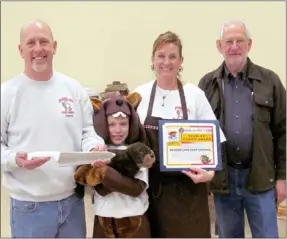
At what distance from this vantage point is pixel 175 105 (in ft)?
5.76

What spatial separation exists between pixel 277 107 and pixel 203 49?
67 centimetres

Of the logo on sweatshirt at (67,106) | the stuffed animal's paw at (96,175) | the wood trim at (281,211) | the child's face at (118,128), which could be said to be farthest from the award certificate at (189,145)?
the wood trim at (281,211)

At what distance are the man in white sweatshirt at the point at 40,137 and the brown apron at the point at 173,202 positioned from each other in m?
0.27

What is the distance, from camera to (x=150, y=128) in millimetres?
1743

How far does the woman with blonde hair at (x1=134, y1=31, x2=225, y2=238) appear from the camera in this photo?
5.69 ft

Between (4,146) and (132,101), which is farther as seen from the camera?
(132,101)

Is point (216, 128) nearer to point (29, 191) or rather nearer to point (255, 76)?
point (255, 76)

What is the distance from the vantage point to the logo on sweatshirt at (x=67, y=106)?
1.61m

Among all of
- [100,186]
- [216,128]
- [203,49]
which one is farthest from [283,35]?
[100,186]

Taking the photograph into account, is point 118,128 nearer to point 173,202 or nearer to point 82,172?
point 82,172

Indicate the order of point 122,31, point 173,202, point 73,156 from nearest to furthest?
point 73,156 < point 173,202 < point 122,31

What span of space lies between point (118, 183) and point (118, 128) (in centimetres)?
22

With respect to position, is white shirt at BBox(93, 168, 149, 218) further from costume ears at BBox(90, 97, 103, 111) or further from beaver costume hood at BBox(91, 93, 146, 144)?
costume ears at BBox(90, 97, 103, 111)

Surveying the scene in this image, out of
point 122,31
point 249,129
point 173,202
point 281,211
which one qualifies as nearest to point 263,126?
point 249,129
